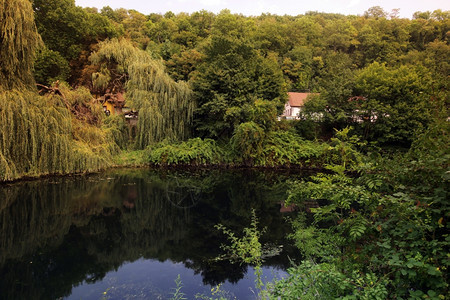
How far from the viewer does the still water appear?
617cm

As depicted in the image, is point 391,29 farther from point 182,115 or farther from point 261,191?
point 261,191

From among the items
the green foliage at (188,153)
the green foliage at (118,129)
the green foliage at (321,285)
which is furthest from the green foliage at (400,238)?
the green foliage at (118,129)

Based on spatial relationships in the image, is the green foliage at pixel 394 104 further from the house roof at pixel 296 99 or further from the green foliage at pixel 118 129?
the green foliage at pixel 118 129

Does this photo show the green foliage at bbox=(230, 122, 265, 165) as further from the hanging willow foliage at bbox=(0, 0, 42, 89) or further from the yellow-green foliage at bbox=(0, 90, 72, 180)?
the hanging willow foliage at bbox=(0, 0, 42, 89)

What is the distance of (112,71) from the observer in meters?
20.8

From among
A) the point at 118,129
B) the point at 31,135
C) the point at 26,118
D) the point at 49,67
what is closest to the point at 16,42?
the point at 26,118

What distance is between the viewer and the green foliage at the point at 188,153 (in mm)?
17672

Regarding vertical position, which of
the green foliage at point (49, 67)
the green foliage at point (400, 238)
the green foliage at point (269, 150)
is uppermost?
the green foliage at point (49, 67)

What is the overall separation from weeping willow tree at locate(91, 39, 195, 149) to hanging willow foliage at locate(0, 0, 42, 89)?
5923mm

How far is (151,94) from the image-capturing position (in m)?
17.9

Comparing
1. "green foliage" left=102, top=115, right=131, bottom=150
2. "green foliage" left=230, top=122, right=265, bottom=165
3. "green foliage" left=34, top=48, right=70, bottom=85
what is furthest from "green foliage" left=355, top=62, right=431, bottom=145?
"green foliage" left=34, top=48, right=70, bottom=85

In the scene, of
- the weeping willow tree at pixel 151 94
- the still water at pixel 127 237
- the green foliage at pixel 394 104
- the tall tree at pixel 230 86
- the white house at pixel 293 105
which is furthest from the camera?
the white house at pixel 293 105

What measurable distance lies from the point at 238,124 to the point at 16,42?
1212 cm

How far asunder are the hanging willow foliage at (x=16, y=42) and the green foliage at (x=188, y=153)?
7.46m
